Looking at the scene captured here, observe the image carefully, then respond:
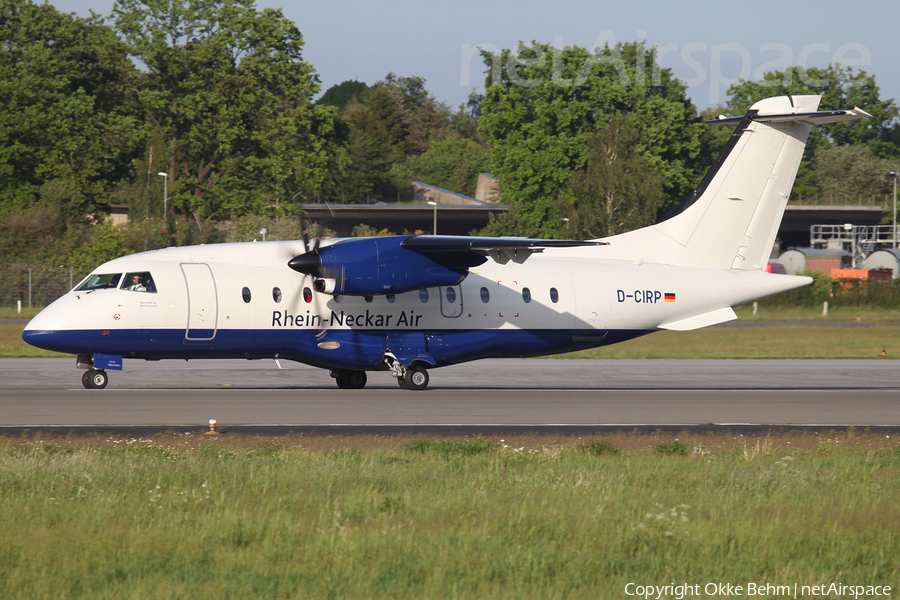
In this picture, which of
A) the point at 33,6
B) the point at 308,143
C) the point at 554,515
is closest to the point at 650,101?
the point at 308,143

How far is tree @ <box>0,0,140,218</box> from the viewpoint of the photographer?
229 ft

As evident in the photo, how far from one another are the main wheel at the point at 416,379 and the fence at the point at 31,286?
36523 millimetres

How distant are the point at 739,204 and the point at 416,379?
1083cm

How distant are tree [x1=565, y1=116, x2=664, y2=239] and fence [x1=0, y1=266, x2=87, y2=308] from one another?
138 ft

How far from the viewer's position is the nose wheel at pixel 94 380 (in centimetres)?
2152

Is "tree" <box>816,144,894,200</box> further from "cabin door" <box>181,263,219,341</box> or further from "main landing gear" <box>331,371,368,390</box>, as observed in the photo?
"cabin door" <box>181,263,219,341</box>

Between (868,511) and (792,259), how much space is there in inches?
3254

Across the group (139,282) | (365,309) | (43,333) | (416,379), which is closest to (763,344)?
(416,379)

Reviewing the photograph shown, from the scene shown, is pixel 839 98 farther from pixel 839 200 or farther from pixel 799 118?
pixel 799 118

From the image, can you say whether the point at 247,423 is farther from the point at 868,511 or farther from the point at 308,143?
the point at 308,143

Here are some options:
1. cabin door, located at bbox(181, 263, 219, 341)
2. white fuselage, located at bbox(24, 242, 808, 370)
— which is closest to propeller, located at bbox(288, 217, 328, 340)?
white fuselage, located at bbox(24, 242, 808, 370)

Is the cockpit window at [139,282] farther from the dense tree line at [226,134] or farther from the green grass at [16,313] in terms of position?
the dense tree line at [226,134]

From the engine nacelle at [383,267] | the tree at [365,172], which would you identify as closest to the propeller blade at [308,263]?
the engine nacelle at [383,267]

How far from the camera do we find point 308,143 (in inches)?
2982
